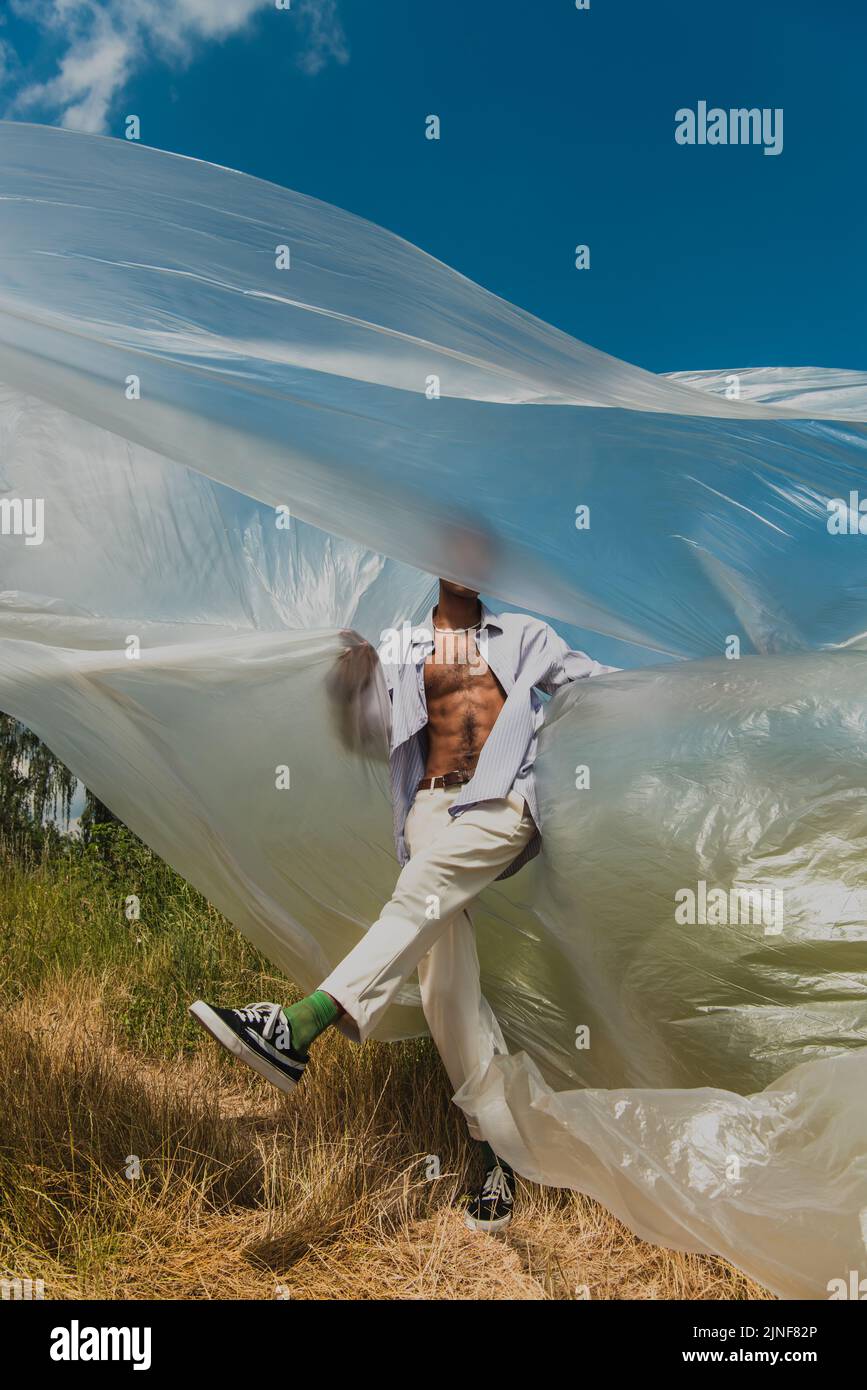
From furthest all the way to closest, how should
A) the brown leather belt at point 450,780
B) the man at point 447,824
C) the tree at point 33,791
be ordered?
the tree at point 33,791 → the brown leather belt at point 450,780 → the man at point 447,824

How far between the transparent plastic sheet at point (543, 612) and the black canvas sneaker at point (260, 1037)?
416 millimetres

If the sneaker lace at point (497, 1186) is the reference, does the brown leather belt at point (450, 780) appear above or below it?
above

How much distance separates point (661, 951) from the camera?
7.23ft

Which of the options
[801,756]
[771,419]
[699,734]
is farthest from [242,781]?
[771,419]

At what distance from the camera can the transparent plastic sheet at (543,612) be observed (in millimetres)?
2119

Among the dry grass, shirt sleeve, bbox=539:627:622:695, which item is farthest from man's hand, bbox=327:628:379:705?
the dry grass

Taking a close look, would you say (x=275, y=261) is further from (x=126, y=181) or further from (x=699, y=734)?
(x=699, y=734)

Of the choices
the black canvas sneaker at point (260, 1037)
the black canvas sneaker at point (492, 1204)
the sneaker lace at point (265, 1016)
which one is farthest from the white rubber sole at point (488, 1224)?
the sneaker lace at point (265, 1016)

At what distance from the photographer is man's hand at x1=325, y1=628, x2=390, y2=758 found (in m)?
2.58

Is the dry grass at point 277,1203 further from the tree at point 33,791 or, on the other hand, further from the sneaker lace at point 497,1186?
the tree at point 33,791

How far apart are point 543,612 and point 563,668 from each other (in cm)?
16

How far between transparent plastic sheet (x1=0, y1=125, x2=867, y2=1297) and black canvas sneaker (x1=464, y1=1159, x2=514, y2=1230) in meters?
0.22

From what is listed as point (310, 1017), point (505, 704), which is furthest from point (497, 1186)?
point (505, 704)

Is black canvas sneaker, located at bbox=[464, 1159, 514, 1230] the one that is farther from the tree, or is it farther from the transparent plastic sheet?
the tree
